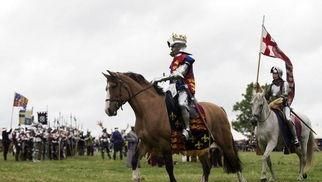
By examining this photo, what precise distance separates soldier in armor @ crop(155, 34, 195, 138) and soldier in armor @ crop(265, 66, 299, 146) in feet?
17.1

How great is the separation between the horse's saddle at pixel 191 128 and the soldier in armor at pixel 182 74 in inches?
4.9

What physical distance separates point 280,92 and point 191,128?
224 inches

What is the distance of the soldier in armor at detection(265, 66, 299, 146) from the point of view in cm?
1825

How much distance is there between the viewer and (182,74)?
13.6 meters

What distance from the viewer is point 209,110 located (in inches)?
586

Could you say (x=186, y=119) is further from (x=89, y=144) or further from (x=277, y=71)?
(x=89, y=144)

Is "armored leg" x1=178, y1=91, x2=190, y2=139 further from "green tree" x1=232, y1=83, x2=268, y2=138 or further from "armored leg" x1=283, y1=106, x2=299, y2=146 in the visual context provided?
"green tree" x1=232, y1=83, x2=268, y2=138

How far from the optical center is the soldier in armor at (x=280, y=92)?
18.2 m

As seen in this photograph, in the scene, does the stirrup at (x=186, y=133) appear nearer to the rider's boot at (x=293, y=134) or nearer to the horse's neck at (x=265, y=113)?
the horse's neck at (x=265, y=113)

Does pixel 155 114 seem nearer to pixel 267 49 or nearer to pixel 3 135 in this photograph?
pixel 267 49

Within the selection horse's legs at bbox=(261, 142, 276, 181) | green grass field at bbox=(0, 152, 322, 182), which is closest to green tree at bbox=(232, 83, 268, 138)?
green grass field at bbox=(0, 152, 322, 182)

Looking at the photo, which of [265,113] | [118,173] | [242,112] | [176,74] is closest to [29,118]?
[118,173]

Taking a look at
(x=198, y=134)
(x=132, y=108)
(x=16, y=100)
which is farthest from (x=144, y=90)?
(x=16, y=100)

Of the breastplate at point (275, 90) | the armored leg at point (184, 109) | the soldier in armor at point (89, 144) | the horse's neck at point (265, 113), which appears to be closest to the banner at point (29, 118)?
the soldier in armor at point (89, 144)
